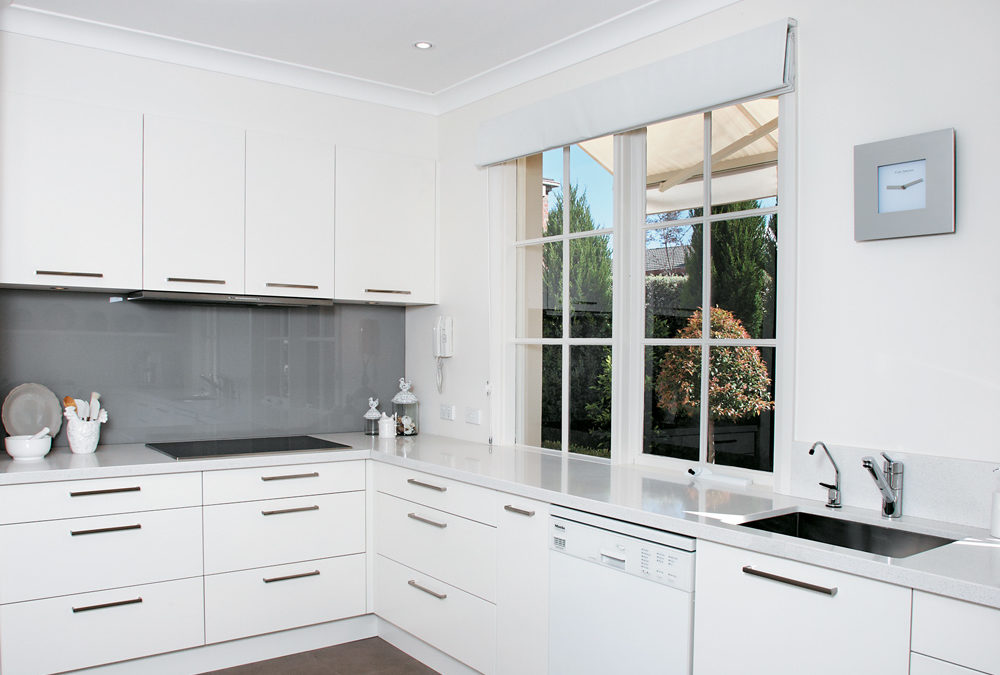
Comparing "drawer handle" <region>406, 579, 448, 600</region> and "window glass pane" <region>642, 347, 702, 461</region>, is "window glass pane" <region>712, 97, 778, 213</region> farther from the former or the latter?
"drawer handle" <region>406, 579, 448, 600</region>

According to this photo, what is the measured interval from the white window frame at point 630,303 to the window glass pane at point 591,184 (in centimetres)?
7

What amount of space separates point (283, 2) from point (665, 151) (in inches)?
61.3

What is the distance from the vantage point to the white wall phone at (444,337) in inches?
158

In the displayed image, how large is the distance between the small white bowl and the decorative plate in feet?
0.43

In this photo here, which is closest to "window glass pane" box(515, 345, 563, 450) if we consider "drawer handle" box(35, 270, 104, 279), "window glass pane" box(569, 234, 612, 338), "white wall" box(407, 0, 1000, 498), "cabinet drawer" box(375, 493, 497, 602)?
"window glass pane" box(569, 234, 612, 338)

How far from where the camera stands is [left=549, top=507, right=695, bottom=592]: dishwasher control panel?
2154 millimetres

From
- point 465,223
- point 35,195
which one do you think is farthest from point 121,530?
point 465,223

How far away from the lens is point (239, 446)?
3.60 m

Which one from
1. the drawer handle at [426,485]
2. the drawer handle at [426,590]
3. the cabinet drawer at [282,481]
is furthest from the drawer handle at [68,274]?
the drawer handle at [426,590]

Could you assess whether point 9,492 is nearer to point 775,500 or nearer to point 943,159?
point 775,500

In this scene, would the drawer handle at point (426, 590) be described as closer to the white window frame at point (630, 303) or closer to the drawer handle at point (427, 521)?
the drawer handle at point (427, 521)

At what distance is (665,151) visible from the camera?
119 inches

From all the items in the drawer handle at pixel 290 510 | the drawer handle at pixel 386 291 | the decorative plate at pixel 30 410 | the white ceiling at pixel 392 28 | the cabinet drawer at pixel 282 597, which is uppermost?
the white ceiling at pixel 392 28

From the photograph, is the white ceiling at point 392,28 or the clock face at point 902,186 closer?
the clock face at point 902,186
